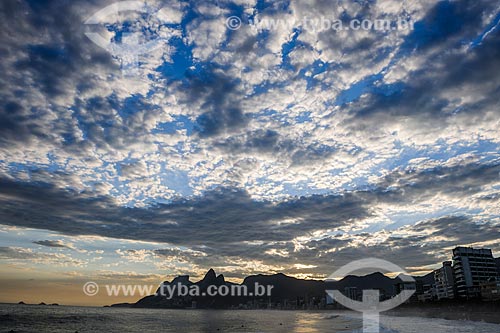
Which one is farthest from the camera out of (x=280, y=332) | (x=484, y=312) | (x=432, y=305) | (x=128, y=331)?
(x=432, y=305)

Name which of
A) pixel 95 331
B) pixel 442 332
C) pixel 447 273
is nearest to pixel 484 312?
pixel 442 332

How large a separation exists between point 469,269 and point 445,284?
58.5ft

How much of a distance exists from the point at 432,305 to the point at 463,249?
3861cm

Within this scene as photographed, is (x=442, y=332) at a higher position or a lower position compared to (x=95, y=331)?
higher

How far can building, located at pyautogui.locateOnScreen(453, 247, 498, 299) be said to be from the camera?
567ft

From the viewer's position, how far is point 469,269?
577ft

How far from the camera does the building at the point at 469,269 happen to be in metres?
173

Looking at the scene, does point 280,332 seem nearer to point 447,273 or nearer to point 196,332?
point 196,332

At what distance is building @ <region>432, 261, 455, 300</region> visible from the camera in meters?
183

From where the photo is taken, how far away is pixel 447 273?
188 meters

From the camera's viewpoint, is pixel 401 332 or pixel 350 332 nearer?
pixel 401 332

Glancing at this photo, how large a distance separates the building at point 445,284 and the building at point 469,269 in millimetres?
5701

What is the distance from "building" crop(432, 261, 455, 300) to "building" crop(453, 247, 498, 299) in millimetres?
5701

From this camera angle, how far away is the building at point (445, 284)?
183m
